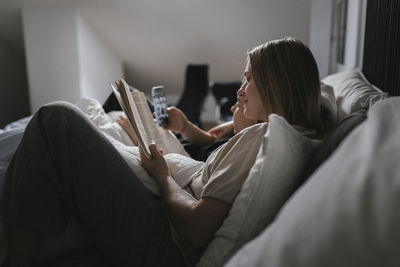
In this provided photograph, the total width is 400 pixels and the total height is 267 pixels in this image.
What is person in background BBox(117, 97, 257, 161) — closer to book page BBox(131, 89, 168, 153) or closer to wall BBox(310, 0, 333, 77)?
book page BBox(131, 89, 168, 153)

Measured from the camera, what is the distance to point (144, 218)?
931 millimetres

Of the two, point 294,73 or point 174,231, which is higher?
point 294,73

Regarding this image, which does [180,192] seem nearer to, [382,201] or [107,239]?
[107,239]

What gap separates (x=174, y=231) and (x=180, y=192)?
9 cm

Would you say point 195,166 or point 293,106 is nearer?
point 293,106

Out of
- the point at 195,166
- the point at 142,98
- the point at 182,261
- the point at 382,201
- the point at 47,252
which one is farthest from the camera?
the point at 142,98

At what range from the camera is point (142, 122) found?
130cm

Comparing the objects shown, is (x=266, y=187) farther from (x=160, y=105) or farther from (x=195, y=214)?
(x=160, y=105)

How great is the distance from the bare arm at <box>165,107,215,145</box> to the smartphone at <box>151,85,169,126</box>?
3cm

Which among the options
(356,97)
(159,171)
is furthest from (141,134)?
(356,97)

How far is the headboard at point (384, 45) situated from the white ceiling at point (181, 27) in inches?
98.8

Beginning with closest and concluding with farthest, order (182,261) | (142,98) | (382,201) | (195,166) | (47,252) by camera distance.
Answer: (382,201), (182,261), (47,252), (195,166), (142,98)

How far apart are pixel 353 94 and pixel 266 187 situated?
744 mm

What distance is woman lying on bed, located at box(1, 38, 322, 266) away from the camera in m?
0.92
